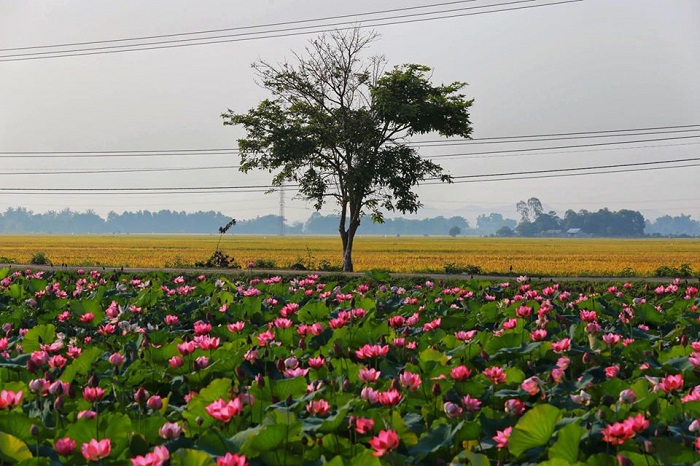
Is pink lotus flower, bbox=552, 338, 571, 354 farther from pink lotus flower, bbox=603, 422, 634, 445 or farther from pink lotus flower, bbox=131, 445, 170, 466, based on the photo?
pink lotus flower, bbox=131, 445, 170, 466

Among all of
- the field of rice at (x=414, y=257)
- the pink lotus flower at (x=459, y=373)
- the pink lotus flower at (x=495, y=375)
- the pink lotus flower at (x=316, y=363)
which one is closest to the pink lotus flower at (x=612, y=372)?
the pink lotus flower at (x=495, y=375)

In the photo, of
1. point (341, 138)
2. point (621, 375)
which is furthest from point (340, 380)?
point (341, 138)

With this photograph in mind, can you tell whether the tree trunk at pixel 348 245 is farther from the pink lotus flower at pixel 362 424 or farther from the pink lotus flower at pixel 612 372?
the pink lotus flower at pixel 362 424

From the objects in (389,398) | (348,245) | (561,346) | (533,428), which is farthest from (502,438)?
(348,245)

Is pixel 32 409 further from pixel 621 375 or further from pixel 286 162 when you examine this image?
pixel 286 162

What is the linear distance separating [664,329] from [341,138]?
99.6 ft

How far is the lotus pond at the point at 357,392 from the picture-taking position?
2982 millimetres

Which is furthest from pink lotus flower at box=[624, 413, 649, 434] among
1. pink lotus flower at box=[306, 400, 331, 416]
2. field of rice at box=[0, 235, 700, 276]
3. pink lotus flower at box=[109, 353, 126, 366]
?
field of rice at box=[0, 235, 700, 276]

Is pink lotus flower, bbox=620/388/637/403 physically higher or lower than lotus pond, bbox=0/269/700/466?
higher

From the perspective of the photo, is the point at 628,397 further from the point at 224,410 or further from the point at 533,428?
the point at 224,410

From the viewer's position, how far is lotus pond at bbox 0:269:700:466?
9.78ft

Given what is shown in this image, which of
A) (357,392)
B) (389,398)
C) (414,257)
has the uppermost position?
(389,398)

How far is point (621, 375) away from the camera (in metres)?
4.67

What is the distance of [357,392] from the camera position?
4.08 meters
